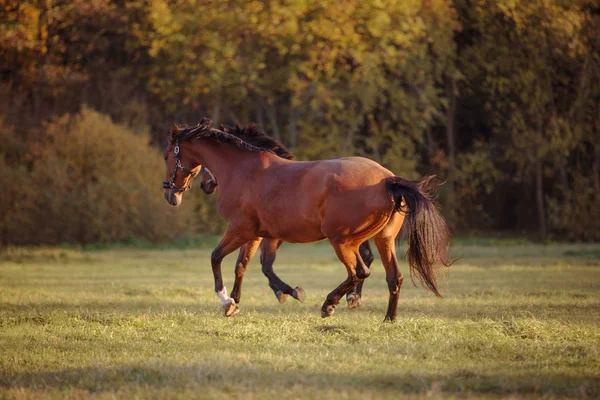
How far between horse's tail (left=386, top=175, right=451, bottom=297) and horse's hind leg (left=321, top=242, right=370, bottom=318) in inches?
25.3

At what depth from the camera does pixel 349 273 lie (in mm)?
10430

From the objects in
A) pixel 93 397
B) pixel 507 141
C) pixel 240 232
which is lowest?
pixel 93 397

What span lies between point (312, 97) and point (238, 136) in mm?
21919

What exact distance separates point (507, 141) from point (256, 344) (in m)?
26.1

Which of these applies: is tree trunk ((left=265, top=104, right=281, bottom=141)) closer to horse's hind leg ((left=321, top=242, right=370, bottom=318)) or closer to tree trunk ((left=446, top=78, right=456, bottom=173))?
tree trunk ((left=446, top=78, right=456, bottom=173))

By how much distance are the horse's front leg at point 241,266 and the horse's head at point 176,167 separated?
115cm

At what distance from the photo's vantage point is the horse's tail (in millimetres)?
10109

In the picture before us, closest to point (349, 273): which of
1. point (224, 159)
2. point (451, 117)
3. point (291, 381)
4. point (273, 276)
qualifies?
point (273, 276)

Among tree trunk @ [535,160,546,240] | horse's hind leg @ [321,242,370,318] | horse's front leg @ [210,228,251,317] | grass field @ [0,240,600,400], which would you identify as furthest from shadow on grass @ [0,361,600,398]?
tree trunk @ [535,160,546,240]

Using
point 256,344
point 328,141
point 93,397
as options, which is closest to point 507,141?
point 328,141

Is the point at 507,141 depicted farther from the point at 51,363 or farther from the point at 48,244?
the point at 51,363

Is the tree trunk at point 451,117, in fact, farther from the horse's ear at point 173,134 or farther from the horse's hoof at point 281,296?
the horse's ear at point 173,134

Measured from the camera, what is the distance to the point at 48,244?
1102 inches

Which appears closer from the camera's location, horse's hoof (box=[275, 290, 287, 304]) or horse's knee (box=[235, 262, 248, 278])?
horse's knee (box=[235, 262, 248, 278])
